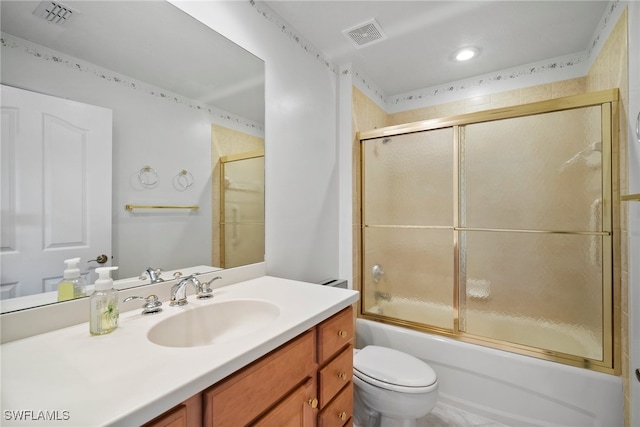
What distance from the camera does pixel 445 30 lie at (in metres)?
1.71

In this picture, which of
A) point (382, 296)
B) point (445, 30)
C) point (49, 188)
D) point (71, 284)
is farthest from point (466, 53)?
point (71, 284)

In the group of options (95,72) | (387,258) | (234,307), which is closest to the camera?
(95,72)

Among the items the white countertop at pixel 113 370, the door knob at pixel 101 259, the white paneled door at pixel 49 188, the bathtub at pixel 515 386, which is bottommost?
the bathtub at pixel 515 386

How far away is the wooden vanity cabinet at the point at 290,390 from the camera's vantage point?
1.95ft

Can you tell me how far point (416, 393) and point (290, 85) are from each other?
1.75m

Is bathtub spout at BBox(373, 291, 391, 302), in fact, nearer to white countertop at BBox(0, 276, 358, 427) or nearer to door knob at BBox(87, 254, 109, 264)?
white countertop at BBox(0, 276, 358, 427)

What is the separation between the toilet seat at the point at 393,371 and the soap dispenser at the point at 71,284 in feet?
4.13

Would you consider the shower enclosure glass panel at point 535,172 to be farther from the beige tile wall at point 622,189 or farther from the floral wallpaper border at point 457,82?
the floral wallpaper border at point 457,82

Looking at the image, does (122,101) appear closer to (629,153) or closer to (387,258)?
(387,258)

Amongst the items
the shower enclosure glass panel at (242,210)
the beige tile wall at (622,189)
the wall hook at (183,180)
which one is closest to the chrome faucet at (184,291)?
the shower enclosure glass panel at (242,210)

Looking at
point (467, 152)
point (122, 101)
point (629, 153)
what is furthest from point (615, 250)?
point (122, 101)

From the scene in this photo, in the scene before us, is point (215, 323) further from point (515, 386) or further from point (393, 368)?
point (515, 386)

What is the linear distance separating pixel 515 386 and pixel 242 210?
1.79 metres

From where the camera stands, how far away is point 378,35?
1.75 m
